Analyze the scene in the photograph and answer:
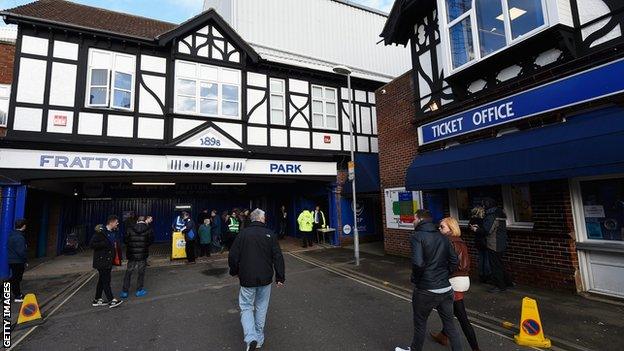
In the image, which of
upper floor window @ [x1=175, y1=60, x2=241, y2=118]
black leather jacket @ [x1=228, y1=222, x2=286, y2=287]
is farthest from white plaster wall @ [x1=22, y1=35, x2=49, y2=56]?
black leather jacket @ [x1=228, y1=222, x2=286, y2=287]

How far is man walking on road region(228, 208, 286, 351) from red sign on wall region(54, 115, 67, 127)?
905cm

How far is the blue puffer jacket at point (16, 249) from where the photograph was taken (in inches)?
261

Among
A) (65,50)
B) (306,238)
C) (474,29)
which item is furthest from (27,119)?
(474,29)

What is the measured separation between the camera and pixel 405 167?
10375mm

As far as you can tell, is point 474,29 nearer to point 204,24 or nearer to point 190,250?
point 204,24

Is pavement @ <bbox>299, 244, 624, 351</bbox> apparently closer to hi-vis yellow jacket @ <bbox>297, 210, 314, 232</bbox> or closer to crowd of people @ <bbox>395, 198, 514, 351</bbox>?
crowd of people @ <bbox>395, 198, 514, 351</bbox>

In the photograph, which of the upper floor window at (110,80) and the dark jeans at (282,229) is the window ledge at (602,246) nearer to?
the dark jeans at (282,229)

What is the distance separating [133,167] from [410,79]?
376 inches

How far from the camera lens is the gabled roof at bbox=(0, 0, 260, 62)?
10008 millimetres

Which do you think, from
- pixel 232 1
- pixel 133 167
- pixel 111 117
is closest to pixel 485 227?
pixel 133 167

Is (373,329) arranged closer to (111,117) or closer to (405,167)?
(405,167)

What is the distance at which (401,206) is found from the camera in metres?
10.6

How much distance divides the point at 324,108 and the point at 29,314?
38.1 feet

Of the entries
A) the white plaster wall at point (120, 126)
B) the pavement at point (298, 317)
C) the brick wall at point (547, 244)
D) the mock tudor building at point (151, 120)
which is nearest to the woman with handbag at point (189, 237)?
the mock tudor building at point (151, 120)
